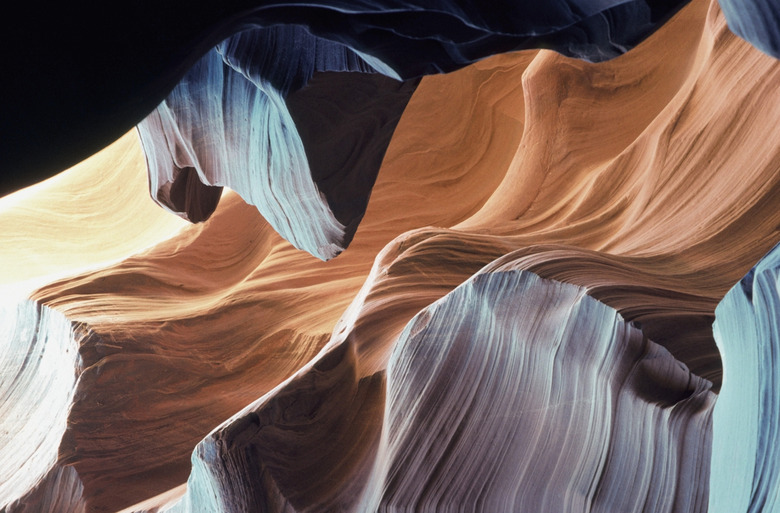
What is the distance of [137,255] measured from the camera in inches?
63.6

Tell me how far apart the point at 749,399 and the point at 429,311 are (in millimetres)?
470

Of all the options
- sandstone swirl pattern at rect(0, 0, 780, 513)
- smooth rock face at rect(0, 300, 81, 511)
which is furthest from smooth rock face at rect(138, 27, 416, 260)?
smooth rock face at rect(0, 300, 81, 511)

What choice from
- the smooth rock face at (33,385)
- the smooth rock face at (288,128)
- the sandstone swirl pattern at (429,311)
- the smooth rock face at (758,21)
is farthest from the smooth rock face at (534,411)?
the smooth rock face at (33,385)

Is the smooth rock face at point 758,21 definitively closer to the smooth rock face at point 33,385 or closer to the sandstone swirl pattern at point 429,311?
the sandstone swirl pattern at point 429,311

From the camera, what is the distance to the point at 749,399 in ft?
1.44

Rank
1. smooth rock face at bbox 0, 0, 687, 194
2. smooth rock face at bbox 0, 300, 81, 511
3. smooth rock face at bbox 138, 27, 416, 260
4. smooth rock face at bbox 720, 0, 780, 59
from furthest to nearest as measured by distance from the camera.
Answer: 1. smooth rock face at bbox 0, 300, 81, 511
2. smooth rock face at bbox 138, 27, 416, 260
3. smooth rock face at bbox 720, 0, 780, 59
4. smooth rock face at bbox 0, 0, 687, 194

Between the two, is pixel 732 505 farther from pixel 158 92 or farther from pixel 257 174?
pixel 257 174

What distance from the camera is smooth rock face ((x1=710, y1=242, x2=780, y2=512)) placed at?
16.2 inches

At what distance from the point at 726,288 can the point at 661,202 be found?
0.83 feet

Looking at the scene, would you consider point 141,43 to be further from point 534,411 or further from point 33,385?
point 33,385

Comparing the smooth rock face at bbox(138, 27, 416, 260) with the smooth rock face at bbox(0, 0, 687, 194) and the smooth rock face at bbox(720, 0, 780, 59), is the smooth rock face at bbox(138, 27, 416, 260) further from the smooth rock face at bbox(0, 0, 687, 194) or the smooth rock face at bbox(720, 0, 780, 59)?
the smooth rock face at bbox(720, 0, 780, 59)

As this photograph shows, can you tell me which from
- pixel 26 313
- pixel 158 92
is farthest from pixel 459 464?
pixel 26 313

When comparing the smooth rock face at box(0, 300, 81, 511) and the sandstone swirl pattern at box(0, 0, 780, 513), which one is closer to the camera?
the sandstone swirl pattern at box(0, 0, 780, 513)

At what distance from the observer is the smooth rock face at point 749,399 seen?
412mm
